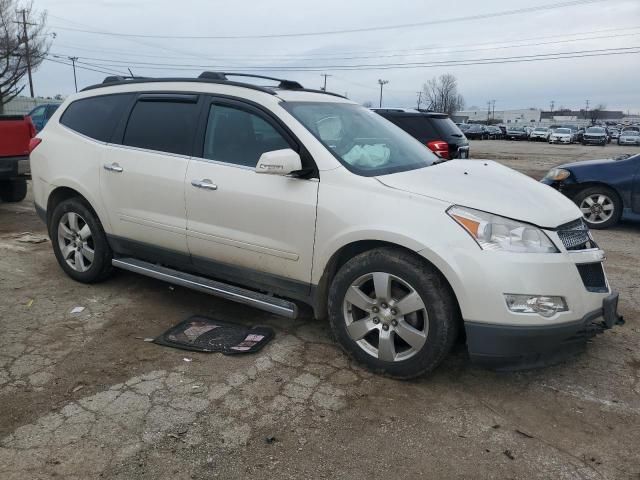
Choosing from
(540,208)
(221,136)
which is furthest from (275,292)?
(540,208)

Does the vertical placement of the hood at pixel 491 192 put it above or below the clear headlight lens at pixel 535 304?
above

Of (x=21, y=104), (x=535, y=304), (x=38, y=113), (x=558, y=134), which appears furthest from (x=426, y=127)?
(x=558, y=134)

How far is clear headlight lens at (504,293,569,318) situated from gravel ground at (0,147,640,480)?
613 mm

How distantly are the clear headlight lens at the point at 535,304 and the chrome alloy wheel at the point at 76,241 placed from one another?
368 cm

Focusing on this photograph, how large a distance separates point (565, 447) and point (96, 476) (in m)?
2.35

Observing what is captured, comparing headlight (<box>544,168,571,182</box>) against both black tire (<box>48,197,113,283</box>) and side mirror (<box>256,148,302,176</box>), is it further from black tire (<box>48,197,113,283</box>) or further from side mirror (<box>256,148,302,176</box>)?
black tire (<box>48,197,113,283</box>)

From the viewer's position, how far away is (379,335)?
3.41m

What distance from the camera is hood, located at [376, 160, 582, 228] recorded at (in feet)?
10.5

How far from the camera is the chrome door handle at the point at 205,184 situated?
3961mm

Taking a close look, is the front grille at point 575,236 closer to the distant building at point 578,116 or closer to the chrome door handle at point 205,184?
the chrome door handle at point 205,184

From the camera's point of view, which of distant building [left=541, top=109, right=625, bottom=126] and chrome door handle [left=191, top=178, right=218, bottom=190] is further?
distant building [left=541, top=109, right=625, bottom=126]

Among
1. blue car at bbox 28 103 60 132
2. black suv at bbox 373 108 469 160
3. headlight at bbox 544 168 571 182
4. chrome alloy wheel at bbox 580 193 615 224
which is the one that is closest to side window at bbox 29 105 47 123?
blue car at bbox 28 103 60 132

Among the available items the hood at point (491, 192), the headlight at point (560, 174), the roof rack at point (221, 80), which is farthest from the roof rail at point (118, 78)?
the headlight at point (560, 174)

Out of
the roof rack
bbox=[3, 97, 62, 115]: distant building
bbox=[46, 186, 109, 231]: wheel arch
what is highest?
bbox=[3, 97, 62, 115]: distant building
